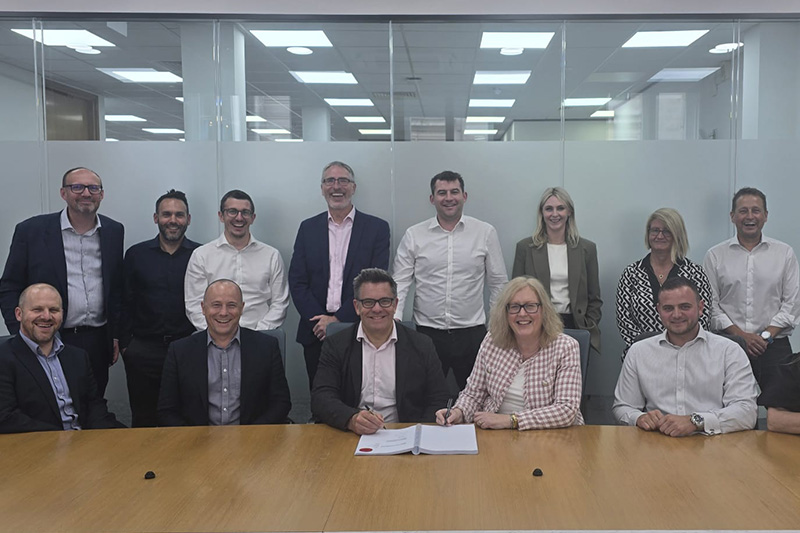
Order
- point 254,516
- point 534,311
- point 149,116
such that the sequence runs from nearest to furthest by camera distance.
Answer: point 254,516 → point 534,311 → point 149,116

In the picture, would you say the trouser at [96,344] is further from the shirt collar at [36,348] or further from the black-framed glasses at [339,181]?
the black-framed glasses at [339,181]

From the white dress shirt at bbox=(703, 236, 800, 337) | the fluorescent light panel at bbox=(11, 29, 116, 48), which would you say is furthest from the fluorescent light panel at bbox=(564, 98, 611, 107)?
the fluorescent light panel at bbox=(11, 29, 116, 48)

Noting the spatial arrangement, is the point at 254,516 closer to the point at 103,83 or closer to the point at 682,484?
the point at 682,484

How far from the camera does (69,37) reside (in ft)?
16.5

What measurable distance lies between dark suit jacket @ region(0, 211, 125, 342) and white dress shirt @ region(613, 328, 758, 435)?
304 centimetres

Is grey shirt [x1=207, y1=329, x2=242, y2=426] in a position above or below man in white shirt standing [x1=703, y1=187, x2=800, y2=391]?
below

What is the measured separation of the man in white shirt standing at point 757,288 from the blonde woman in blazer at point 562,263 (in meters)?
0.77

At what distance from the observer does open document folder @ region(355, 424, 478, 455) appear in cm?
236

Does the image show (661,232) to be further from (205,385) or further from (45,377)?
(45,377)

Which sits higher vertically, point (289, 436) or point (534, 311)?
point (534, 311)

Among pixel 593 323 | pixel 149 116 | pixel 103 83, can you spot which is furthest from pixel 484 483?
pixel 103 83

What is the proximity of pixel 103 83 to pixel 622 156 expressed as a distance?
385 centimetres

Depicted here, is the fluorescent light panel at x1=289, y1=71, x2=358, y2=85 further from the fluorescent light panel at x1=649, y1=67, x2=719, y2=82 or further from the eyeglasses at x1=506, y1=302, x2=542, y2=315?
the eyeglasses at x1=506, y1=302, x2=542, y2=315

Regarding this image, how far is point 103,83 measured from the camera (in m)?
5.02
